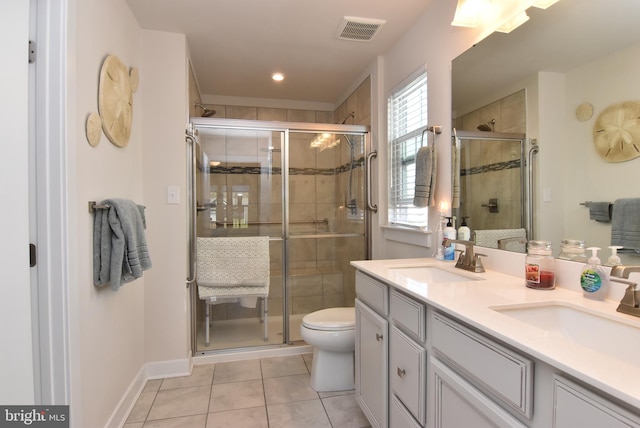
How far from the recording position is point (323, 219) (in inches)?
120

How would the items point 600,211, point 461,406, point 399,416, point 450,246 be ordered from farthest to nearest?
point 450,246, point 399,416, point 600,211, point 461,406

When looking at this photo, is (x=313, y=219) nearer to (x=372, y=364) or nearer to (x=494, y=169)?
(x=372, y=364)

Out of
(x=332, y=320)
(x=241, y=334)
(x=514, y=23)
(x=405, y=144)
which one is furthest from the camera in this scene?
(x=241, y=334)

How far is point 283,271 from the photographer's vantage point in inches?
109

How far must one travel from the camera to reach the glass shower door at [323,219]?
287cm

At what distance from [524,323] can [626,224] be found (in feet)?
1.63

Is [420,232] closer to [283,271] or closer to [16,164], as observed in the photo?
[283,271]

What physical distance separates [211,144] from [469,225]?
2.04m

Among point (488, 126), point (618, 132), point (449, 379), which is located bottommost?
point (449, 379)

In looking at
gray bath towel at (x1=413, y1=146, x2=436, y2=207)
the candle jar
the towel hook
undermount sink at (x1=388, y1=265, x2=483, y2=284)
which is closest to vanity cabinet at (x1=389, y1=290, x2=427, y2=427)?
undermount sink at (x1=388, y1=265, x2=483, y2=284)

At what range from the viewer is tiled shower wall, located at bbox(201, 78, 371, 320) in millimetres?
2793

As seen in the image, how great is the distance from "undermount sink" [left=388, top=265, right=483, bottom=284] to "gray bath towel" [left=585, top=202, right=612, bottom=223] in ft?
1.76

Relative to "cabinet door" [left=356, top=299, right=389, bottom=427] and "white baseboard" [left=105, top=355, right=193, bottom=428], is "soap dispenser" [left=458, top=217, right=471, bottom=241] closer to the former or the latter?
"cabinet door" [left=356, top=299, right=389, bottom=427]

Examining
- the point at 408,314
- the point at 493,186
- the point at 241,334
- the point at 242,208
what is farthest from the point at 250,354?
the point at 493,186
